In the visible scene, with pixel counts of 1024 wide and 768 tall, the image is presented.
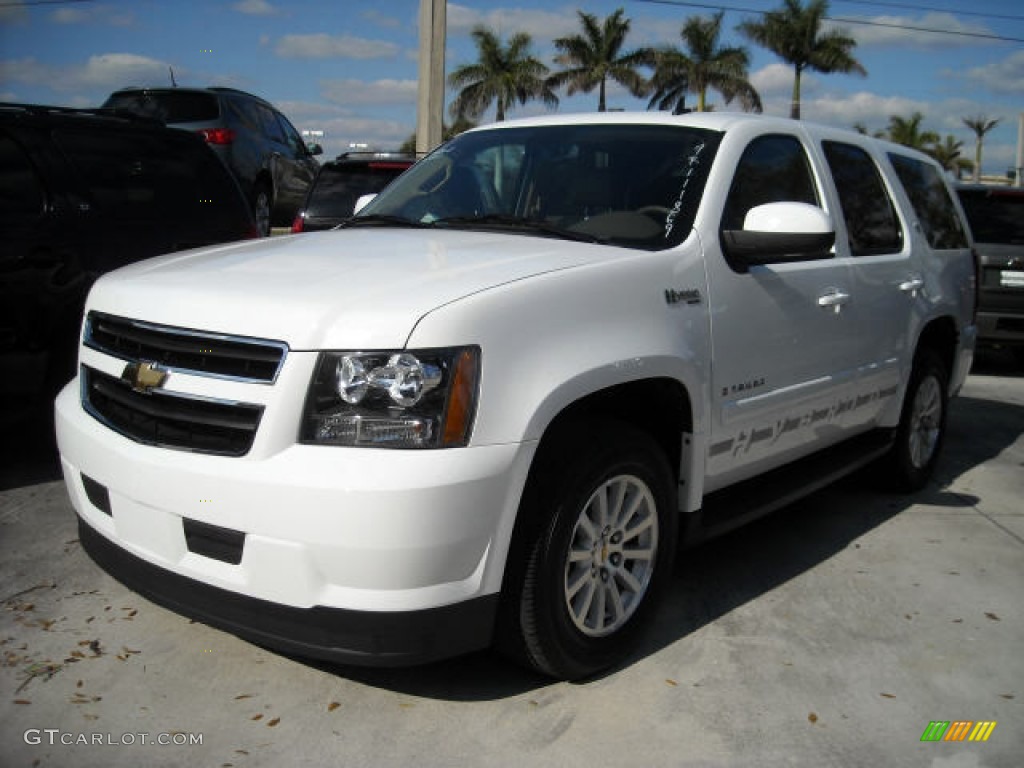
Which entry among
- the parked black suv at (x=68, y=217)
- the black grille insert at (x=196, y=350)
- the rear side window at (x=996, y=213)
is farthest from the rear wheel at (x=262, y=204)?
the black grille insert at (x=196, y=350)

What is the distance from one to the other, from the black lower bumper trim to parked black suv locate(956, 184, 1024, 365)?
336 inches

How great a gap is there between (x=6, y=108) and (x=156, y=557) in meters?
3.41

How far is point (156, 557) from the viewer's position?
2.80m

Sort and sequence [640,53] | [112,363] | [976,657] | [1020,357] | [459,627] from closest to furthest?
1. [459,627]
2. [112,363]
3. [976,657]
4. [1020,357]
5. [640,53]

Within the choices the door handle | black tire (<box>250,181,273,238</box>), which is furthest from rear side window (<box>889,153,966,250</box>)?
black tire (<box>250,181,273,238</box>)

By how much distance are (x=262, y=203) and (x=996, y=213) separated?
8.51 metres

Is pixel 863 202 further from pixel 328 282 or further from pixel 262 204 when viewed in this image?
pixel 262 204

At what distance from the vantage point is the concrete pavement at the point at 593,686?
2775mm

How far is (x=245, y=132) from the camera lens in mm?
11523

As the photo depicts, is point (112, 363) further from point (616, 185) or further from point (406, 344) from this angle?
point (616, 185)

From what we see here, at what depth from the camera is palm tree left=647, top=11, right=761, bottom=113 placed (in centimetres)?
4247

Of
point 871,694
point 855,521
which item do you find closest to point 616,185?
point 871,694

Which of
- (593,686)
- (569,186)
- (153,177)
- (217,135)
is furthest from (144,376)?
(217,135)

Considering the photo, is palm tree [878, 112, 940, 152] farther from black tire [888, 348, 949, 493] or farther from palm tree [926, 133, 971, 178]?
black tire [888, 348, 949, 493]
